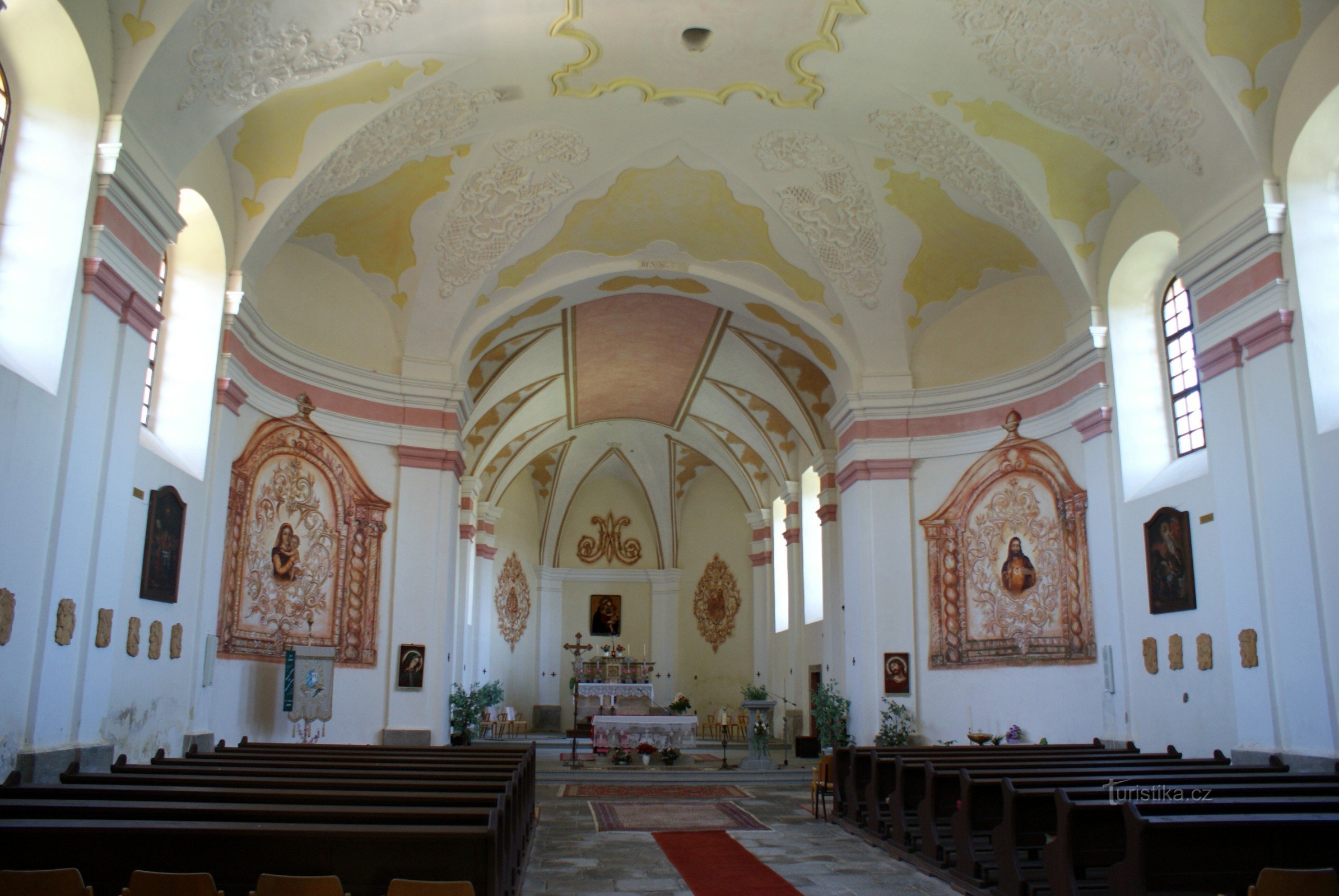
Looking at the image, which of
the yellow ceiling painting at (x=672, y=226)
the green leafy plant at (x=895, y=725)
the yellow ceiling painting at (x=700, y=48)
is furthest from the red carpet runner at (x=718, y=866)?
the yellow ceiling painting at (x=672, y=226)

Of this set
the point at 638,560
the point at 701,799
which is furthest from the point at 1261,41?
the point at 638,560

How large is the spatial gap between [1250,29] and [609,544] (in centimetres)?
2103

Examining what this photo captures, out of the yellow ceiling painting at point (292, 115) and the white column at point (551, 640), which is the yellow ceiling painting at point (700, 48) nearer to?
the yellow ceiling painting at point (292, 115)

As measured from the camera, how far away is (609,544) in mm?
27312

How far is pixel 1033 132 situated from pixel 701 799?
8526mm

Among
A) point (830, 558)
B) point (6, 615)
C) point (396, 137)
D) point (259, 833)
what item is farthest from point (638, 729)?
point (259, 833)

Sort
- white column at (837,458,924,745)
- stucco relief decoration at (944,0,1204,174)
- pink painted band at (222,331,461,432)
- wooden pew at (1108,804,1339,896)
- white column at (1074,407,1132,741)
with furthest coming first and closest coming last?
white column at (837,458,924,745), pink painted band at (222,331,461,432), white column at (1074,407,1132,741), stucco relief decoration at (944,0,1204,174), wooden pew at (1108,804,1339,896)

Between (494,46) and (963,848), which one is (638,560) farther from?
(963,848)

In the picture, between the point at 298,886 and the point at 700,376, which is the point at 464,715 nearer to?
the point at 700,376

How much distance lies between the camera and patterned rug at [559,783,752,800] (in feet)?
40.7

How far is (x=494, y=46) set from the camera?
405 inches

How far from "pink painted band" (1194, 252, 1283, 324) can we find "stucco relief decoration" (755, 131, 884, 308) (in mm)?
5054

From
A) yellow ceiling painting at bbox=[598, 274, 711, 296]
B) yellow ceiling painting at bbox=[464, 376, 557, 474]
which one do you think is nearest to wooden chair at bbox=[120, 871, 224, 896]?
yellow ceiling painting at bbox=[598, 274, 711, 296]

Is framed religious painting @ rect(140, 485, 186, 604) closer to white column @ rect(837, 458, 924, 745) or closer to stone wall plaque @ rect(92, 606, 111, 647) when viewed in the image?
stone wall plaque @ rect(92, 606, 111, 647)
